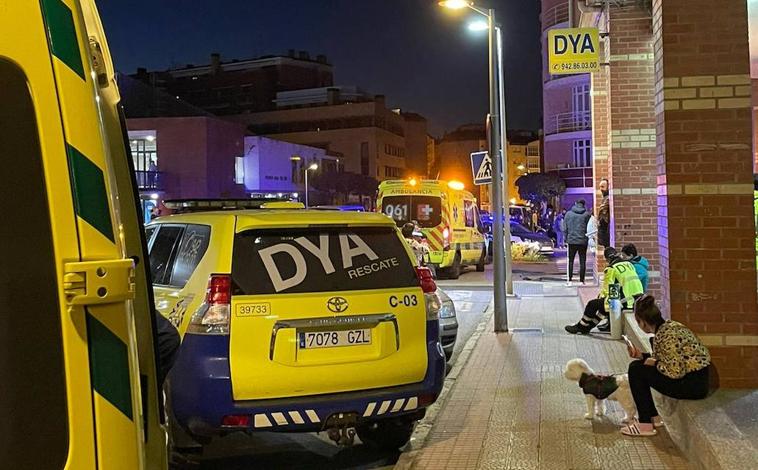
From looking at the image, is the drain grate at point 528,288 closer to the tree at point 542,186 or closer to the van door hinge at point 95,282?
the van door hinge at point 95,282

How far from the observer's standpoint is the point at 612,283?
9.29 metres

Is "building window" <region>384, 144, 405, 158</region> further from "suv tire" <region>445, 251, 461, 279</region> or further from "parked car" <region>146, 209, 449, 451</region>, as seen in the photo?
"parked car" <region>146, 209, 449, 451</region>

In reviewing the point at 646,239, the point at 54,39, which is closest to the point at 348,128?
the point at 646,239

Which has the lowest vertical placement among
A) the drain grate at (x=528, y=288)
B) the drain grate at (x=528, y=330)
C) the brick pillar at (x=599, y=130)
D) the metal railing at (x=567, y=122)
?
the drain grate at (x=528, y=330)

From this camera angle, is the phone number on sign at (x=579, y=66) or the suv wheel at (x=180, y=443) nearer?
the suv wheel at (x=180, y=443)

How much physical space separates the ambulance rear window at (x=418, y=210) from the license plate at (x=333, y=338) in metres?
13.2

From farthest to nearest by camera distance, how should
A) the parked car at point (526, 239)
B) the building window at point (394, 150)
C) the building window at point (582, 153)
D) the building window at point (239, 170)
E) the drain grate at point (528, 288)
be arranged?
1. the building window at point (394, 150)
2. the building window at point (239, 170)
3. the building window at point (582, 153)
4. the parked car at point (526, 239)
5. the drain grate at point (528, 288)

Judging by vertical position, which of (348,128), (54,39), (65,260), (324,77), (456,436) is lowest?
(456,436)

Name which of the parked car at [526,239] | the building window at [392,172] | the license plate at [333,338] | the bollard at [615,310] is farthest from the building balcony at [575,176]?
the license plate at [333,338]

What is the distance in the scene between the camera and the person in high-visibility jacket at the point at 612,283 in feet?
30.2

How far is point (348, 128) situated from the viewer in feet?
213

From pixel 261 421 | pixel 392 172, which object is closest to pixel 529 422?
pixel 261 421

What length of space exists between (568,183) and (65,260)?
4280cm

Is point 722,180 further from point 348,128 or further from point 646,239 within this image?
point 348,128
